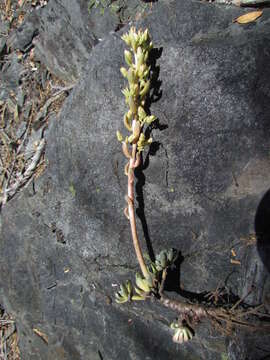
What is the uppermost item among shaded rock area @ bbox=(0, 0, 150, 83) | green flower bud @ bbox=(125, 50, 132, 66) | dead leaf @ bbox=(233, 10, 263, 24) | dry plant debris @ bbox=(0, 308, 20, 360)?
shaded rock area @ bbox=(0, 0, 150, 83)

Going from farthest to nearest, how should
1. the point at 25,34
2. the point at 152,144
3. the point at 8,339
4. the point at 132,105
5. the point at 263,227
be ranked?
the point at 8,339
the point at 25,34
the point at 152,144
the point at 132,105
the point at 263,227

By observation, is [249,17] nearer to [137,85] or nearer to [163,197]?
[137,85]

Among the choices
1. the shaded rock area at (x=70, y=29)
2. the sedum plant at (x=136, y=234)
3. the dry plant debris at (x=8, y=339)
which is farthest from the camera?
the dry plant debris at (x=8, y=339)

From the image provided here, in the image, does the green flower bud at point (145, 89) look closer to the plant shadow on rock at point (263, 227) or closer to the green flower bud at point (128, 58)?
the green flower bud at point (128, 58)

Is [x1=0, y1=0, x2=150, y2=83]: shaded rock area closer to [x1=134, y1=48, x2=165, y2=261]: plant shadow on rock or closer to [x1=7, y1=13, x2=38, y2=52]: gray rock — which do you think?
[x1=7, y1=13, x2=38, y2=52]: gray rock

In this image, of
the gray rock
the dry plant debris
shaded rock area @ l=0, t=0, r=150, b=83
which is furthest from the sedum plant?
the dry plant debris

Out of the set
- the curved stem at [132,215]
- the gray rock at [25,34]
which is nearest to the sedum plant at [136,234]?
the curved stem at [132,215]

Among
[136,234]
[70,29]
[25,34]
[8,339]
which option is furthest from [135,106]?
[8,339]

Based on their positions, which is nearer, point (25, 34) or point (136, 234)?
point (136, 234)
